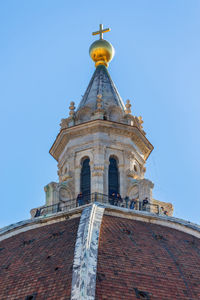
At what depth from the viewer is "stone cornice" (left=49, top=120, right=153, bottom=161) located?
124ft

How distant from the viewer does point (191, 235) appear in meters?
32.4

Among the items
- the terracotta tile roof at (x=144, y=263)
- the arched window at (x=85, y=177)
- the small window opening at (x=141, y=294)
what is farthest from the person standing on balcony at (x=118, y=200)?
the small window opening at (x=141, y=294)

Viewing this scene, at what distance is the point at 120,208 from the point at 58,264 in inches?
228

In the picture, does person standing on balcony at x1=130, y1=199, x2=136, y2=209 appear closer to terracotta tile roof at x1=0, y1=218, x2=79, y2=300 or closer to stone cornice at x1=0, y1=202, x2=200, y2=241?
stone cornice at x1=0, y1=202, x2=200, y2=241

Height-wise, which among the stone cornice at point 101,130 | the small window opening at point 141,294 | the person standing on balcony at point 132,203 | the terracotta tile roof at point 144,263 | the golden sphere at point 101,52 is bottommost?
the small window opening at point 141,294

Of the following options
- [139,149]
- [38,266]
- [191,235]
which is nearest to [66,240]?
[38,266]

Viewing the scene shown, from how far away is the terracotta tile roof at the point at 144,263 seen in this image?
2578 cm

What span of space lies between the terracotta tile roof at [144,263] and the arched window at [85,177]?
210 inches

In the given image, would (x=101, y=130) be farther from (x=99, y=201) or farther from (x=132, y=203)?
(x=132, y=203)

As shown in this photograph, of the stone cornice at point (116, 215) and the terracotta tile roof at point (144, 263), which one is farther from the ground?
the stone cornice at point (116, 215)

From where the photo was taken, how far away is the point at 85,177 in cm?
3712

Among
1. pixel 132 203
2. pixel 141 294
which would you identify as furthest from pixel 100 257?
pixel 132 203

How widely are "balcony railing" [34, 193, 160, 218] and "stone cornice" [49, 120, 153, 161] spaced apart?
4.11m

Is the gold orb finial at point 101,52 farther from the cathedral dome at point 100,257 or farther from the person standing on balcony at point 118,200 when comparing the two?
the cathedral dome at point 100,257
